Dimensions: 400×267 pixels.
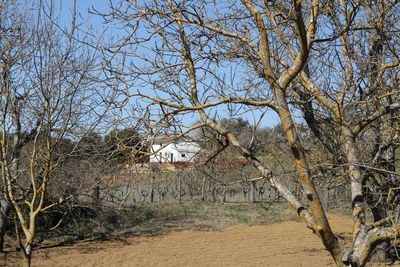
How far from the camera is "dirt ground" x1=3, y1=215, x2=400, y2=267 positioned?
1125 cm

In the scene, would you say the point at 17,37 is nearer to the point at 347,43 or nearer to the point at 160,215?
the point at 347,43

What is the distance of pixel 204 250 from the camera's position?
12.8 metres

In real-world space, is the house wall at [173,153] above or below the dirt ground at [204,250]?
above

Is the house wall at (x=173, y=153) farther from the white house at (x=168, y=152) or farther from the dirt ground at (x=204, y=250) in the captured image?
the dirt ground at (x=204, y=250)

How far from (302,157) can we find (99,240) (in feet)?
37.4

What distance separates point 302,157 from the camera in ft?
14.3

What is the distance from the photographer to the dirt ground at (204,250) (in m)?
11.2

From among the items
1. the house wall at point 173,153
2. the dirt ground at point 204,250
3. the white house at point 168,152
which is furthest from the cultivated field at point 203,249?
the white house at point 168,152

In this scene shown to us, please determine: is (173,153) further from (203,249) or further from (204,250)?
(203,249)

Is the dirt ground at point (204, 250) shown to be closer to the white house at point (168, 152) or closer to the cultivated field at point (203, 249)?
the cultivated field at point (203, 249)

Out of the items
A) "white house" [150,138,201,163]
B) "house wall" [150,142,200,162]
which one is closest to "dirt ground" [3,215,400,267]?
"house wall" [150,142,200,162]

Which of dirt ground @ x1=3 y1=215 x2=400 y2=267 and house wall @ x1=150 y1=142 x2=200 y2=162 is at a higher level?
house wall @ x1=150 y1=142 x2=200 y2=162

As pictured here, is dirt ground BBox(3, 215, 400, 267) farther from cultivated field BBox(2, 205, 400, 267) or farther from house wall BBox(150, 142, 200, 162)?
house wall BBox(150, 142, 200, 162)

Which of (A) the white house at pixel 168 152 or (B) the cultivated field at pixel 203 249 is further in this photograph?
(B) the cultivated field at pixel 203 249
